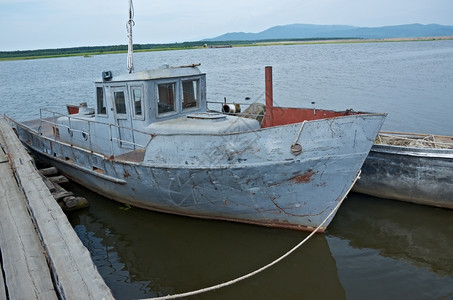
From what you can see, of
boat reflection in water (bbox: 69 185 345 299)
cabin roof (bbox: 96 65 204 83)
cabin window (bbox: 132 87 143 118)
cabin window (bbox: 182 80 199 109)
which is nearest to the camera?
boat reflection in water (bbox: 69 185 345 299)

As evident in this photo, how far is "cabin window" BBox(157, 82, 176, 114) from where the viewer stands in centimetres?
836

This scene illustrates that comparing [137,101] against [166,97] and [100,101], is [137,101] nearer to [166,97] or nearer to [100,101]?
[166,97]

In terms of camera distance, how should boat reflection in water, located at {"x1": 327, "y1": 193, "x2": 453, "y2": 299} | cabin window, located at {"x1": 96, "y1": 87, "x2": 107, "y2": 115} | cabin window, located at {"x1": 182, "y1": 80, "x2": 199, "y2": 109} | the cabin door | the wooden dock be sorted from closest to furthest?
the wooden dock < boat reflection in water, located at {"x1": 327, "y1": 193, "x2": 453, "y2": 299} < the cabin door < cabin window, located at {"x1": 182, "y1": 80, "x2": 199, "y2": 109} < cabin window, located at {"x1": 96, "y1": 87, "x2": 107, "y2": 115}

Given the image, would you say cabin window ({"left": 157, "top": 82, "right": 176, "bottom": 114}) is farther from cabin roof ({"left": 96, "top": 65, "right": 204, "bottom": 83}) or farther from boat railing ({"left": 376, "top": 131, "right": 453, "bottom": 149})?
boat railing ({"left": 376, "top": 131, "right": 453, "bottom": 149})

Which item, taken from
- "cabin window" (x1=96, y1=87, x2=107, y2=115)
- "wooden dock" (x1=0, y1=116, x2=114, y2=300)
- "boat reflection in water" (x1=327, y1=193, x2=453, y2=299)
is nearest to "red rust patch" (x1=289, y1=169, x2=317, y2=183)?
"boat reflection in water" (x1=327, y1=193, x2=453, y2=299)

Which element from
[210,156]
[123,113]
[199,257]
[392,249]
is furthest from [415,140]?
[123,113]

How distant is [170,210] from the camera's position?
820 centimetres

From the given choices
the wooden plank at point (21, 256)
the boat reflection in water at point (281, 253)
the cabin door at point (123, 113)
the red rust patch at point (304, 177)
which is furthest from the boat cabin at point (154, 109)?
the wooden plank at point (21, 256)

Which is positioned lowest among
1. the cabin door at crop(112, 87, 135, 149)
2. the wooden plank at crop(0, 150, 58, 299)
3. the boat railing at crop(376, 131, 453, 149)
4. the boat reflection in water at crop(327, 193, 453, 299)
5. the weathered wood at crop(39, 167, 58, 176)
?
the boat reflection in water at crop(327, 193, 453, 299)

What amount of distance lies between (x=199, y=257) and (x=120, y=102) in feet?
13.5

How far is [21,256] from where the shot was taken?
4641 millimetres

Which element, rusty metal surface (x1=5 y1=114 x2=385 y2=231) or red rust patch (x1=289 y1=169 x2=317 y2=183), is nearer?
rusty metal surface (x1=5 y1=114 x2=385 y2=231)

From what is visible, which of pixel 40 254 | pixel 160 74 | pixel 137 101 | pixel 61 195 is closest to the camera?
pixel 40 254

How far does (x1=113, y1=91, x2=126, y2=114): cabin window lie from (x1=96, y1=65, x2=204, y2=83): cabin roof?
0.33 m
